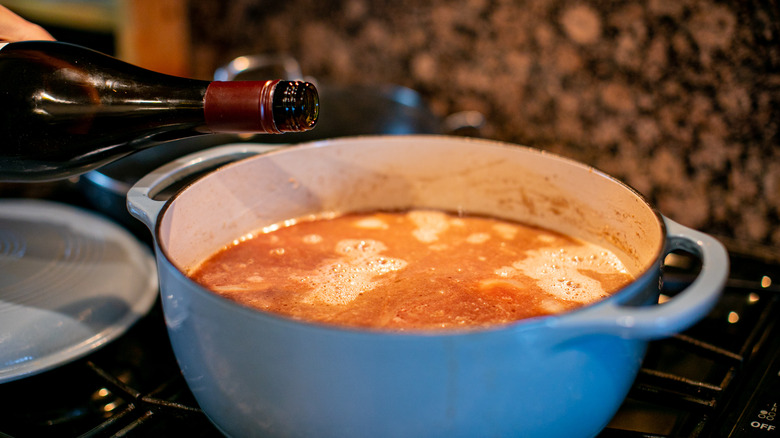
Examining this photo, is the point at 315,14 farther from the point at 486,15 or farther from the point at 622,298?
the point at 622,298

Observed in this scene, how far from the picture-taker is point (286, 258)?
66 centimetres

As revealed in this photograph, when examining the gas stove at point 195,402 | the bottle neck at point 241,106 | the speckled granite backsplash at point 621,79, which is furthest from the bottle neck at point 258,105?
the speckled granite backsplash at point 621,79

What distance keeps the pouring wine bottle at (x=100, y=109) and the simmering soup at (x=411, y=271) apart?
16cm

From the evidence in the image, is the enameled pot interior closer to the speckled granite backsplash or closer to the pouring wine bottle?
the pouring wine bottle

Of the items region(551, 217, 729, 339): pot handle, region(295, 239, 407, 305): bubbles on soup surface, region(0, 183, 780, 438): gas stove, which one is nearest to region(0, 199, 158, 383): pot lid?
region(0, 183, 780, 438): gas stove

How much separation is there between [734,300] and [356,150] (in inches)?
21.1

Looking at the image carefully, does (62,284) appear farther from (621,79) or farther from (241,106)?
(621,79)

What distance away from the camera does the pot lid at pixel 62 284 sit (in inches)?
21.0

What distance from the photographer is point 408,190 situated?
0.79 metres

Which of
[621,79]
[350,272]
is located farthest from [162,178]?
[621,79]

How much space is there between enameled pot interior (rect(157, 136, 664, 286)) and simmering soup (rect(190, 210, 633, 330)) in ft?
0.06

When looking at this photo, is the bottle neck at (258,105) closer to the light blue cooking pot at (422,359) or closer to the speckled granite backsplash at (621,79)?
the light blue cooking pot at (422,359)

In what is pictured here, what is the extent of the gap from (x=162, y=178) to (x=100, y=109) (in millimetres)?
133

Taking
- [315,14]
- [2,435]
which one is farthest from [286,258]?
[315,14]
